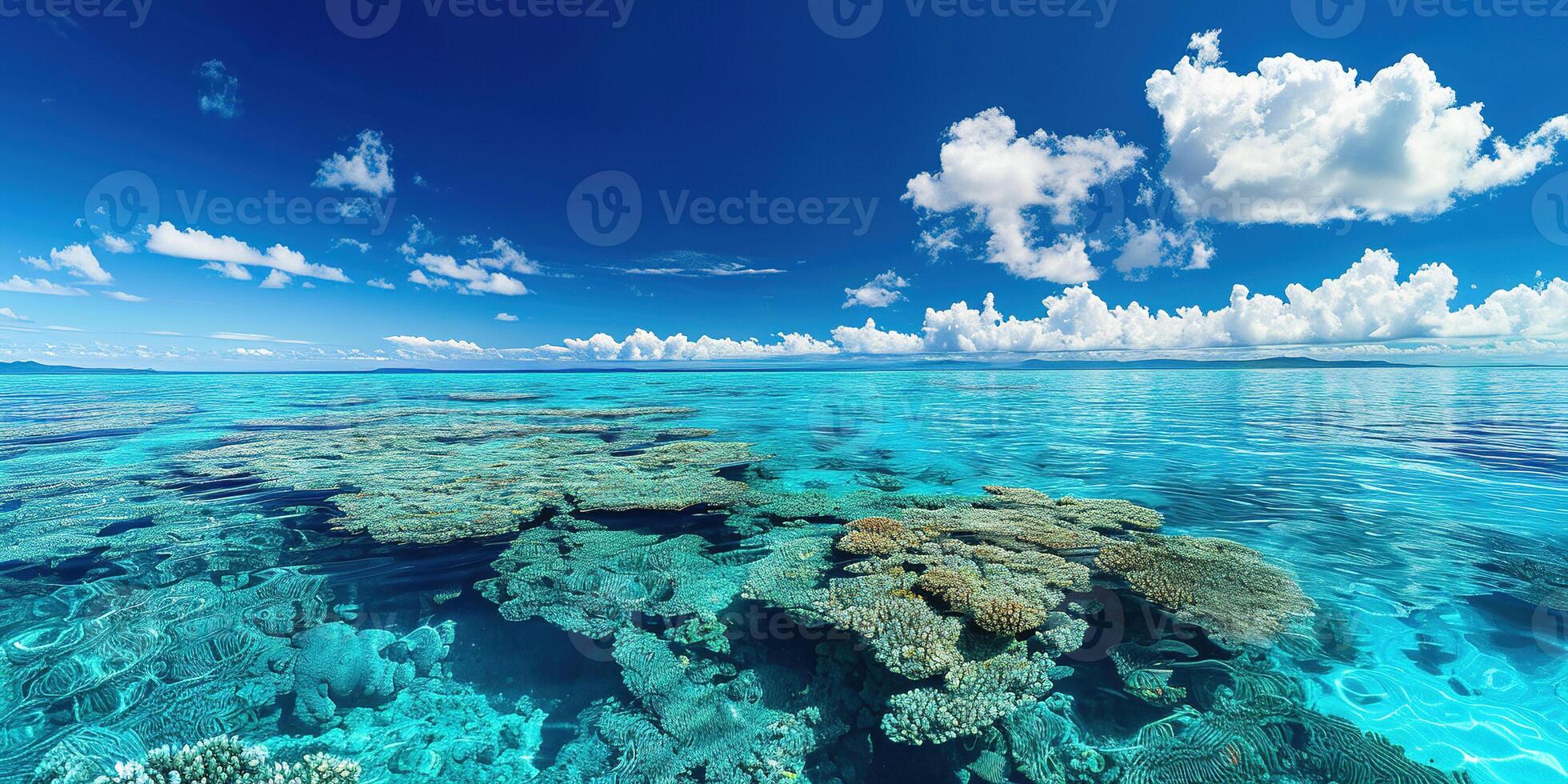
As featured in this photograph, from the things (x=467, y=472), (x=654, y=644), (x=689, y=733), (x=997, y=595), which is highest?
(x=467, y=472)

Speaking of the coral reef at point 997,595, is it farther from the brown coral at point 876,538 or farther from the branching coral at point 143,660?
the branching coral at point 143,660

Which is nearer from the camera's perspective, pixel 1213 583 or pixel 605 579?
pixel 1213 583

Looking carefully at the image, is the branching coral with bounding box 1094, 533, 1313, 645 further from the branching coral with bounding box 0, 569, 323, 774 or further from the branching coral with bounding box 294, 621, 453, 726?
the branching coral with bounding box 0, 569, 323, 774

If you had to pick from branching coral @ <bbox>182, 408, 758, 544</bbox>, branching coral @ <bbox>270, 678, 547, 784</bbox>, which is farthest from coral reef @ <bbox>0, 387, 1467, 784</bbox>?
branching coral @ <bbox>182, 408, 758, 544</bbox>

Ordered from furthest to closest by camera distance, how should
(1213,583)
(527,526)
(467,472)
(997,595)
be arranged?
(467,472) < (527,526) < (1213,583) < (997,595)

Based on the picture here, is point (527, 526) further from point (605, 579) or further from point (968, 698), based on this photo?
point (968, 698)

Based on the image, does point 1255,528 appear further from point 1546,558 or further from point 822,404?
point 822,404

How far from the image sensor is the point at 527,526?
13.4 metres

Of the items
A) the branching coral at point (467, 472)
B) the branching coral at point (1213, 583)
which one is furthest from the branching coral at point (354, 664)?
the branching coral at point (1213, 583)

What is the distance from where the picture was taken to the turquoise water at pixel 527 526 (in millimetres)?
6613

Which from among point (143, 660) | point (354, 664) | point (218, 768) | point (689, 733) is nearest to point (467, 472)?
point (143, 660)

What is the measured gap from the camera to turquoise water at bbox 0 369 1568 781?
6.61 m

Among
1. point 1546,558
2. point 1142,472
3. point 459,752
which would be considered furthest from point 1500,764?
point 1142,472

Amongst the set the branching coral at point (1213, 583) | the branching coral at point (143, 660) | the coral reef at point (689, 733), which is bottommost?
the coral reef at point (689, 733)
